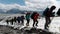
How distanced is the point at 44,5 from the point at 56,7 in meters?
0.19

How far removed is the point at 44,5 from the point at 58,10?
0.23 metres

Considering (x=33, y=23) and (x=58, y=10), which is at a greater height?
(x=58, y=10)

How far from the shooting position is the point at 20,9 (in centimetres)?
322

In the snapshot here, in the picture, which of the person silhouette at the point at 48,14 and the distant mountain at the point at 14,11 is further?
the distant mountain at the point at 14,11

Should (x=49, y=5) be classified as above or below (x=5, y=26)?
above

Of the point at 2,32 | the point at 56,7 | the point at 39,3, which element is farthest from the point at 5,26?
the point at 56,7

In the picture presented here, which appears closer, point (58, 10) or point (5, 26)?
point (58, 10)

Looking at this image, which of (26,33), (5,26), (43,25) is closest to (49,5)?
(43,25)

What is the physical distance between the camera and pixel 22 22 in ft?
10.6

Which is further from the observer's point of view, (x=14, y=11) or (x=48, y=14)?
(x=14, y=11)

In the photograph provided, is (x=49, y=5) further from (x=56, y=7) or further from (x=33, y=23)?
(x=33, y=23)

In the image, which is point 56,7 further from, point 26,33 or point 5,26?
point 5,26

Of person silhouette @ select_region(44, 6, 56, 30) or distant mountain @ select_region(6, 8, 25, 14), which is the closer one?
person silhouette @ select_region(44, 6, 56, 30)

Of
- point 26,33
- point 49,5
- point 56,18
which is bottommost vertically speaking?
point 26,33
